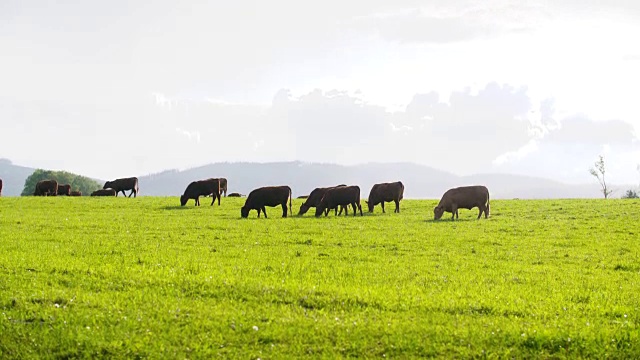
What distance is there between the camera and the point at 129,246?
22.5m

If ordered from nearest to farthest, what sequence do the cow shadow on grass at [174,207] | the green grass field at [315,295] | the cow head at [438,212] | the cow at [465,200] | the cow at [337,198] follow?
the green grass field at [315,295], the cow head at [438,212], the cow at [465,200], the cow at [337,198], the cow shadow on grass at [174,207]

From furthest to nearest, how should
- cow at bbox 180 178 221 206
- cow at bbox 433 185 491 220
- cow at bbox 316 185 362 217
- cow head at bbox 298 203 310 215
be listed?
cow at bbox 180 178 221 206, cow head at bbox 298 203 310 215, cow at bbox 316 185 362 217, cow at bbox 433 185 491 220

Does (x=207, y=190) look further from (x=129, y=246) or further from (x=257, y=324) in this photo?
(x=257, y=324)

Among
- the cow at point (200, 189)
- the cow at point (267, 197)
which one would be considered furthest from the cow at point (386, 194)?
the cow at point (200, 189)

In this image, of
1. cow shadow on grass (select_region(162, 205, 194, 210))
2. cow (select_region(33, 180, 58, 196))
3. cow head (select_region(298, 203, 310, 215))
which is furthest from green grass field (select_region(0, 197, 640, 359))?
cow (select_region(33, 180, 58, 196))

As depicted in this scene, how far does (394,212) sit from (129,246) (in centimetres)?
2392

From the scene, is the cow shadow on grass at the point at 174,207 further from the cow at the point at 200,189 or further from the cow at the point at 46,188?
the cow at the point at 46,188

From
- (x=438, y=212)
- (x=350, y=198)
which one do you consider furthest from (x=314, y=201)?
(x=438, y=212)

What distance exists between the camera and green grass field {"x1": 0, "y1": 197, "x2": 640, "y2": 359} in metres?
11.7

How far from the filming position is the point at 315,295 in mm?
14406

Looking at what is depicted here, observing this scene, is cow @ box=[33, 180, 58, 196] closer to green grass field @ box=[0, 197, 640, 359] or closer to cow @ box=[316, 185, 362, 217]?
cow @ box=[316, 185, 362, 217]

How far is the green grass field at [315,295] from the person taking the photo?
11703 millimetres

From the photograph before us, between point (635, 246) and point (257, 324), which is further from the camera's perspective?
point (635, 246)

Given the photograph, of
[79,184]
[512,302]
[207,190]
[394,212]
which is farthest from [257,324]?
[79,184]
